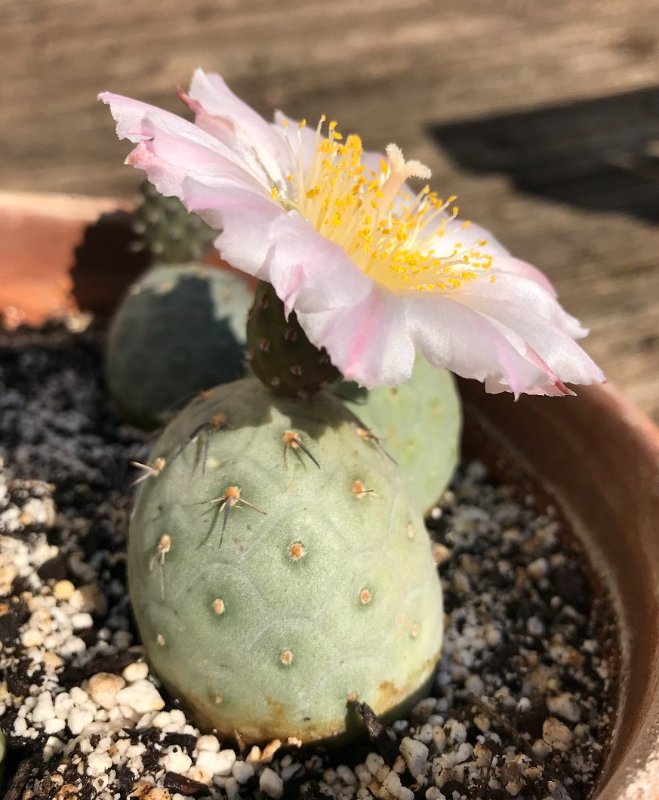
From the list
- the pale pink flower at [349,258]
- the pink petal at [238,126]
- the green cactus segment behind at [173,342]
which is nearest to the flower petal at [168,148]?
the pale pink flower at [349,258]

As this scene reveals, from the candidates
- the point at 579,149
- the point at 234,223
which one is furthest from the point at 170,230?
the point at 579,149

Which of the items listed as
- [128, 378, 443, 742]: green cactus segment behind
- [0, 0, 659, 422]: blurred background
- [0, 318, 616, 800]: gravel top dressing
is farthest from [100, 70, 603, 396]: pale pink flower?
[0, 0, 659, 422]: blurred background

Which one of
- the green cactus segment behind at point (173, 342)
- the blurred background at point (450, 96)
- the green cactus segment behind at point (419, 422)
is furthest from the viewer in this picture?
the blurred background at point (450, 96)

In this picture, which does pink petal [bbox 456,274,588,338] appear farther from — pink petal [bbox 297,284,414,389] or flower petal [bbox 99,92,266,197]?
flower petal [bbox 99,92,266,197]

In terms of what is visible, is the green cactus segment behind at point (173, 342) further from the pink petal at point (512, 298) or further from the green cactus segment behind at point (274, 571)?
the pink petal at point (512, 298)

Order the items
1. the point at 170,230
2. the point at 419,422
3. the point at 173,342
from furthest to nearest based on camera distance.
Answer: the point at 170,230
the point at 173,342
the point at 419,422

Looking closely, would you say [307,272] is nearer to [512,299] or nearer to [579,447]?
[512,299]
